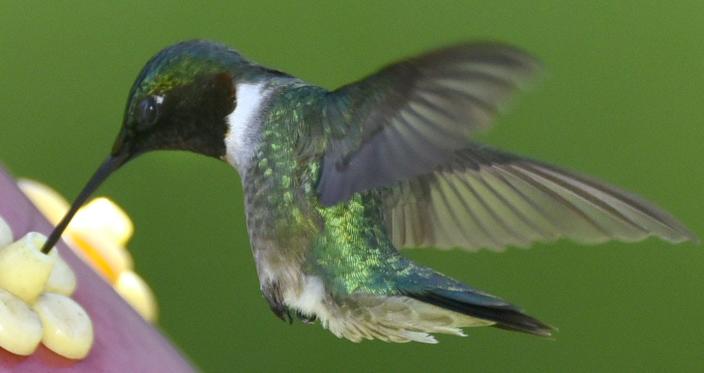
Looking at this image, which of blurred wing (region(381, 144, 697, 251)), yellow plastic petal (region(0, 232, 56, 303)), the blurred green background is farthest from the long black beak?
the blurred green background

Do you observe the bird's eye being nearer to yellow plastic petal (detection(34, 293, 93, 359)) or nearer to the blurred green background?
yellow plastic petal (detection(34, 293, 93, 359))

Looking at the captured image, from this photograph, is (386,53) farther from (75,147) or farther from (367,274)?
(367,274)

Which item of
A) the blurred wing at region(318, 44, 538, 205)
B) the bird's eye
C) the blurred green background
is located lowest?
the blurred green background

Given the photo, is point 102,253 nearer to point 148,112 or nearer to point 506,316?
point 148,112

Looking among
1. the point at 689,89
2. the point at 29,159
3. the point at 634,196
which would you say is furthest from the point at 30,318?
the point at 689,89

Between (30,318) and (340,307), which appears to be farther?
(340,307)

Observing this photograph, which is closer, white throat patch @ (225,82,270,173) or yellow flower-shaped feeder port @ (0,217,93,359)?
yellow flower-shaped feeder port @ (0,217,93,359)
